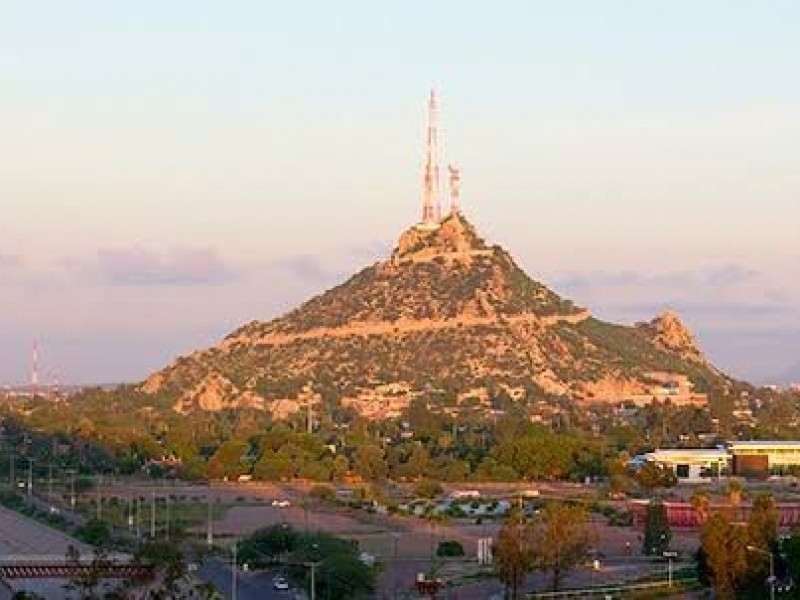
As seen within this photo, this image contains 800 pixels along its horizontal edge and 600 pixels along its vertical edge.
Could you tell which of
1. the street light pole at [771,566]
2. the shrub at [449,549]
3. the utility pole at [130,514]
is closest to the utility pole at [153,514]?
the utility pole at [130,514]

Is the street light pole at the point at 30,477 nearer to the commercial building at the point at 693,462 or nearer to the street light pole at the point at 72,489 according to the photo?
the street light pole at the point at 72,489

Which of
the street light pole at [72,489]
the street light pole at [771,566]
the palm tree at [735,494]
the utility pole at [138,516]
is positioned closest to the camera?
the street light pole at [771,566]

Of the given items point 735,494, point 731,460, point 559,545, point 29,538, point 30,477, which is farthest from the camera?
point 731,460

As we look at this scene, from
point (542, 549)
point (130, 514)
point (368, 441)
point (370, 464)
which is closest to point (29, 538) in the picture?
point (130, 514)

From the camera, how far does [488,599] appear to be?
197ft

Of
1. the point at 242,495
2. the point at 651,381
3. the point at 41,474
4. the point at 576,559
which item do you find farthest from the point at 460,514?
the point at 651,381

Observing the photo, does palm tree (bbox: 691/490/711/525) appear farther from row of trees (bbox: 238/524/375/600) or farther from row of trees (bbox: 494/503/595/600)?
row of trees (bbox: 494/503/595/600)

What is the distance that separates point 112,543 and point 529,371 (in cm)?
12305

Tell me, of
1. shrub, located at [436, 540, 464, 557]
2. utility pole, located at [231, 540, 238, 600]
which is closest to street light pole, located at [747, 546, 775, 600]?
utility pole, located at [231, 540, 238, 600]

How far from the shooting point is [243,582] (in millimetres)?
66500

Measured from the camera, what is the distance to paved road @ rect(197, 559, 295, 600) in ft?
202

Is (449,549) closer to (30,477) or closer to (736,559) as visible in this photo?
(736,559)

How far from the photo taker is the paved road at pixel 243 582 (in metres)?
61.6

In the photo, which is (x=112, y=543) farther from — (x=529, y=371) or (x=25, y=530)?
(x=529, y=371)
